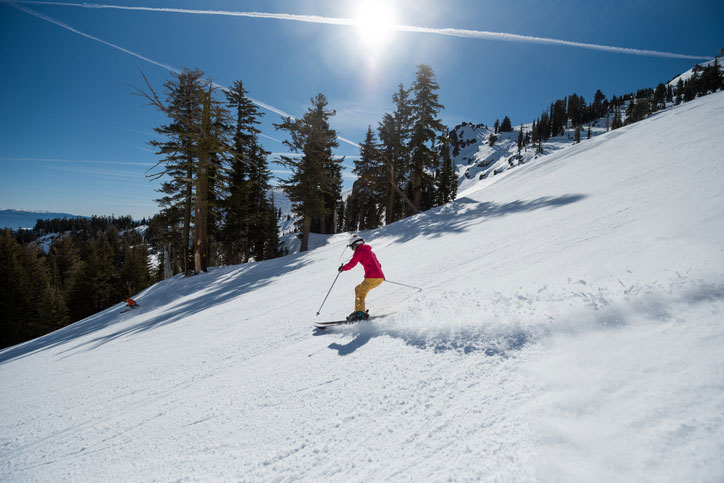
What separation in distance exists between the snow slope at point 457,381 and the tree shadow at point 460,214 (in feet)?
10.7

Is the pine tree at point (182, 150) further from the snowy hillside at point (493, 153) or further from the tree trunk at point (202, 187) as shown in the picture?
the snowy hillside at point (493, 153)

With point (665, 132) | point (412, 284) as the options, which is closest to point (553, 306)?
point (412, 284)

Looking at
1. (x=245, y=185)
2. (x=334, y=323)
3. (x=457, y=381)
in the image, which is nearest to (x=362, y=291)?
(x=334, y=323)

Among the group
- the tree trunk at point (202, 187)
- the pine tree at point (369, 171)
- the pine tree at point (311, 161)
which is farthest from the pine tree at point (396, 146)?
the tree trunk at point (202, 187)

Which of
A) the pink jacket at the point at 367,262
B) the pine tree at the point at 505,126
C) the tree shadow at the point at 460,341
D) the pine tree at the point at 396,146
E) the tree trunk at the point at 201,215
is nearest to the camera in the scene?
the tree shadow at the point at 460,341

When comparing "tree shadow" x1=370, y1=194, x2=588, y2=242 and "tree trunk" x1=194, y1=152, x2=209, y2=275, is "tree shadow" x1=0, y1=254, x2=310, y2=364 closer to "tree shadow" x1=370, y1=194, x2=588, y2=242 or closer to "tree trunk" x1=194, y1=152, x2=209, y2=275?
"tree trunk" x1=194, y1=152, x2=209, y2=275

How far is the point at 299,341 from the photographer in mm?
4914

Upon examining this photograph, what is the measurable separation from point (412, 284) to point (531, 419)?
457 centimetres

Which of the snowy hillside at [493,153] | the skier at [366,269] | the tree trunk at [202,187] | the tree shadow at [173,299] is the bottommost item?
the tree shadow at [173,299]

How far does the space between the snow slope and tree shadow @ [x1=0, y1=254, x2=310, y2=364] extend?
2221 mm

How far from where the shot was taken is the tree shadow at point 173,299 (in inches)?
368

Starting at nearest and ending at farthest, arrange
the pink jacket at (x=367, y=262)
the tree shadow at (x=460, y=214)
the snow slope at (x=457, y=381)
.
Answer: the snow slope at (x=457, y=381) < the pink jacket at (x=367, y=262) < the tree shadow at (x=460, y=214)

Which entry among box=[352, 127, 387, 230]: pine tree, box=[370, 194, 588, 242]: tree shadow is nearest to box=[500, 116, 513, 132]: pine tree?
box=[352, 127, 387, 230]: pine tree

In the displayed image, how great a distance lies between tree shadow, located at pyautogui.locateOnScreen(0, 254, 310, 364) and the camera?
30.6ft
